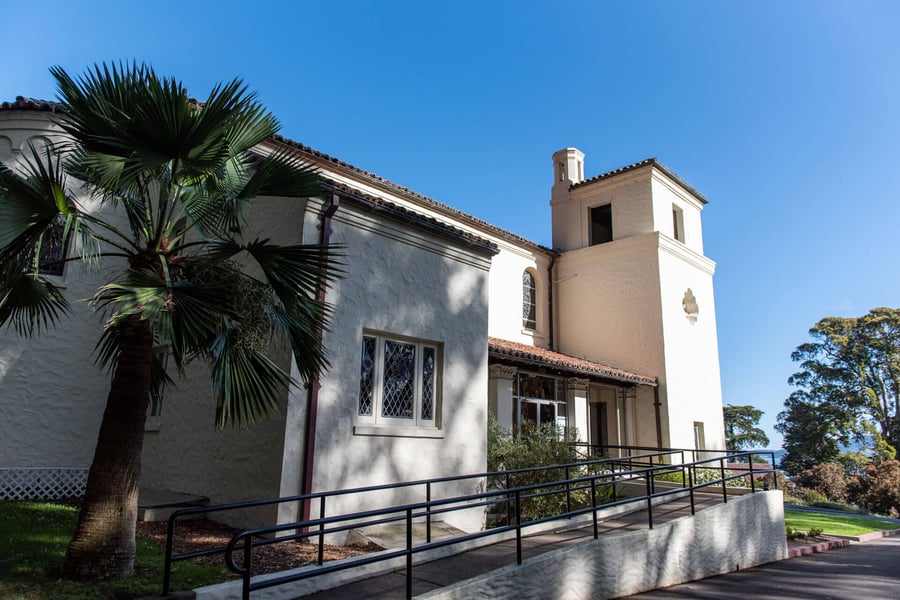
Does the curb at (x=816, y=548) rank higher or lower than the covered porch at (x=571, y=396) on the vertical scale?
lower

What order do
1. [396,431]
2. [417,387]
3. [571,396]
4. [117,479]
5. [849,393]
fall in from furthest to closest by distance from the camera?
[849,393], [571,396], [417,387], [396,431], [117,479]

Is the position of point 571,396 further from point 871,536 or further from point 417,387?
point 417,387

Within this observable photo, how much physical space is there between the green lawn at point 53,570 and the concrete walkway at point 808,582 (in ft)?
17.2

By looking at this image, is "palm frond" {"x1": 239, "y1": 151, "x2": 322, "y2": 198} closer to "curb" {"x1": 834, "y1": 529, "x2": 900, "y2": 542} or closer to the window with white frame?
the window with white frame

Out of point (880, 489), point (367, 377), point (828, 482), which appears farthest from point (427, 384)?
point (828, 482)

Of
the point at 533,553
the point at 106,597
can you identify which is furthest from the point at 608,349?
the point at 106,597

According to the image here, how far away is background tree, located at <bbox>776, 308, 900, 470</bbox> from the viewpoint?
39.2 meters

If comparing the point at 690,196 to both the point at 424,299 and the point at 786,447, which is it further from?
the point at 786,447

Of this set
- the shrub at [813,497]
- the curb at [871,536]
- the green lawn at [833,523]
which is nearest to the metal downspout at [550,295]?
the green lawn at [833,523]

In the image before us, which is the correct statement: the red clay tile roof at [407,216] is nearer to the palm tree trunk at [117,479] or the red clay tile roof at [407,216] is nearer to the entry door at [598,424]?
the palm tree trunk at [117,479]

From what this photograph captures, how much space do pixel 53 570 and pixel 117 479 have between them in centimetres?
100

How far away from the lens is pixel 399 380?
382 inches

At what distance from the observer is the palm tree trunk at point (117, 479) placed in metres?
5.59

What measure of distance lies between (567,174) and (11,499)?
1968cm
